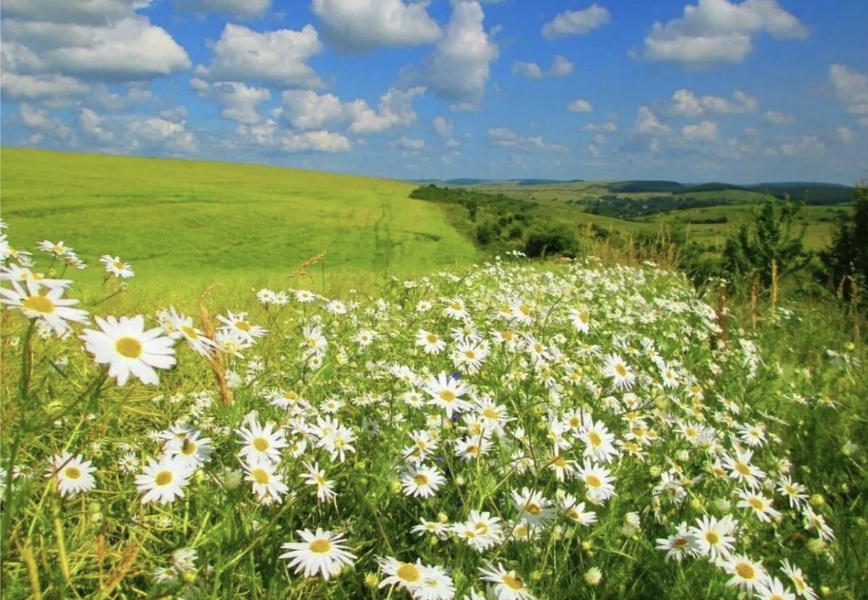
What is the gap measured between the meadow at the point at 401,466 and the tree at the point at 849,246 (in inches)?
288

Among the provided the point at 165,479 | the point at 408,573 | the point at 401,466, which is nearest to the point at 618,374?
the point at 401,466

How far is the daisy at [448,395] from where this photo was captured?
176cm

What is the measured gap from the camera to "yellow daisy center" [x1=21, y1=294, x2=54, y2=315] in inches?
35.3

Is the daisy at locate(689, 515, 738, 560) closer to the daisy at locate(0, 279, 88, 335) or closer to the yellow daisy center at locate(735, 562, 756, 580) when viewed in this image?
the yellow daisy center at locate(735, 562, 756, 580)

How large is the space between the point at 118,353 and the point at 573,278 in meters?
5.40

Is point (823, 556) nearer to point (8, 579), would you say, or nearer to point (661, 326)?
point (8, 579)

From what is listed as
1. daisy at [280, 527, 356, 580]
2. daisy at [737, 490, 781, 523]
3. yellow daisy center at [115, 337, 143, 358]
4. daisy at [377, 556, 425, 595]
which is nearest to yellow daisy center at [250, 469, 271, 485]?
daisy at [280, 527, 356, 580]

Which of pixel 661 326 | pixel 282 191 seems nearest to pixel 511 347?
pixel 661 326

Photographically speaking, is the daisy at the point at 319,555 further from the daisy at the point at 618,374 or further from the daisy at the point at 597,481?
the daisy at the point at 618,374

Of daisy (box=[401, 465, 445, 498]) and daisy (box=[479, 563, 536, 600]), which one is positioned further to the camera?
daisy (box=[401, 465, 445, 498])

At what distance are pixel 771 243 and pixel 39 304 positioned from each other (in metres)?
11.6

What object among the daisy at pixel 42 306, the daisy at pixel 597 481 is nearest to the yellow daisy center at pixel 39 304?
the daisy at pixel 42 306

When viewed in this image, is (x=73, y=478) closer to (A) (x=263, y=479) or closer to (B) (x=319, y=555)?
(A) (x=263, y=479)

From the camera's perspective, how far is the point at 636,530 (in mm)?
1615
